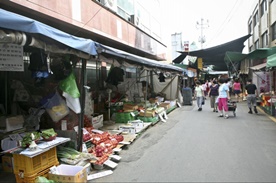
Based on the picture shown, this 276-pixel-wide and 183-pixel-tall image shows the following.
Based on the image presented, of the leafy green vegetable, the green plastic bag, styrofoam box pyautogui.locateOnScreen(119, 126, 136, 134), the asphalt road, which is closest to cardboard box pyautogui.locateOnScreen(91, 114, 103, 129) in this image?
styrofoam box pyautogui.locateOnScreen(119, 126, 136, 134)

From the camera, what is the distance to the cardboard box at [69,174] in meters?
4.20

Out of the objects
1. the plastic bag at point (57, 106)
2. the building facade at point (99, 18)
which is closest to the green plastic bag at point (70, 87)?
the plastic bag at point (57, 106)

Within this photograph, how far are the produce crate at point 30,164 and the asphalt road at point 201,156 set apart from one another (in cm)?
107

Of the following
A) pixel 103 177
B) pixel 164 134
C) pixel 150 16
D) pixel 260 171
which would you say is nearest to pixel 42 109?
pixel 103 177

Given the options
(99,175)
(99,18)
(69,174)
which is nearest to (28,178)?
(69,174)

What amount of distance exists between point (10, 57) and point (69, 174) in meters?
2.59

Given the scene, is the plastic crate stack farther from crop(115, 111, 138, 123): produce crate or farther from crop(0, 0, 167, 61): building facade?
crop(115, 111, 138, 123): produce crate

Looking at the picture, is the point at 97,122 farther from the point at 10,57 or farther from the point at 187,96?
the point at 187,96

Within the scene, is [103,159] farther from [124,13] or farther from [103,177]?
[124,13]

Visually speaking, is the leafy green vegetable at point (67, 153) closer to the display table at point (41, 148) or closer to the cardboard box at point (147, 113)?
the display table at point (41, 148)

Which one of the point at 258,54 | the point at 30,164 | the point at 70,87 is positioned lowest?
the point at 30,164

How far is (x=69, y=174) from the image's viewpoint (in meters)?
4.55

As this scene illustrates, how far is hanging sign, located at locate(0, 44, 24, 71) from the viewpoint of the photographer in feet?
15.5

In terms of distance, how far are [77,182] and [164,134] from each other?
488cm
